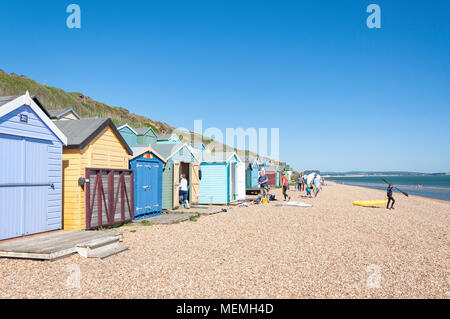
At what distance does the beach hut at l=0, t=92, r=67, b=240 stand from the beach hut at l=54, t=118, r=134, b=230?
1.60ft

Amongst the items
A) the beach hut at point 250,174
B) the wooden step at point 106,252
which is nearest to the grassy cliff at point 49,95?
the beach hut at point 250,174

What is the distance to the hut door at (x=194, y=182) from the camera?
17500 mm

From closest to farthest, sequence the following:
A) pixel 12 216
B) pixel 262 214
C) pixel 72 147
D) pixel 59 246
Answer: pixel 59 246 < pixel 12 216 < pixel 72 147 < pixel 262 214

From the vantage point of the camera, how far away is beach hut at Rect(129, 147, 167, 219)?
12.4 metres

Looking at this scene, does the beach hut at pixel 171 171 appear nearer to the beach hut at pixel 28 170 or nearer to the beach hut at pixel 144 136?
the beach hut at pixel 28 170

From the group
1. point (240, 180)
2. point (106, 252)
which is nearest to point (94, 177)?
point (106, 252)

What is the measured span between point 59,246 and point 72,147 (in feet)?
11.5

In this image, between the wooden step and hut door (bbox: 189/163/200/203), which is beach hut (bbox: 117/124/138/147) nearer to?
hut door (bbox: 189/163/200/203)

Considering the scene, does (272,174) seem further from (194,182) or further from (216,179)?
(194,182)

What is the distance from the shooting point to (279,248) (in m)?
8.36
